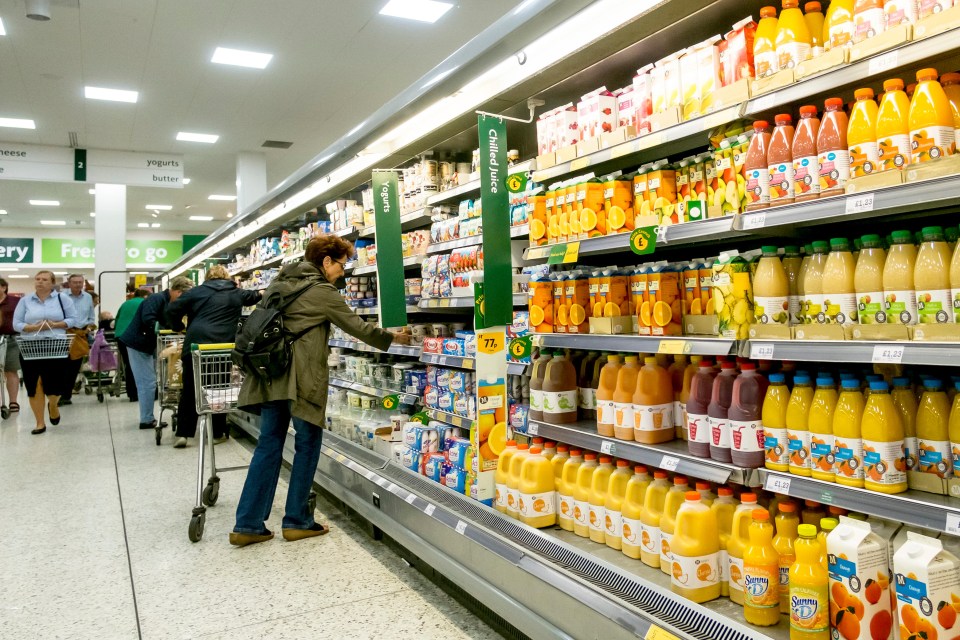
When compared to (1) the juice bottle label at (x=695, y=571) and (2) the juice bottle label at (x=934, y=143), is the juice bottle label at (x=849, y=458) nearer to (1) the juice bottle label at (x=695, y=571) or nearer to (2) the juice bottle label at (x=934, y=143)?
(1) the juice bottle label at (x=695, y=571)

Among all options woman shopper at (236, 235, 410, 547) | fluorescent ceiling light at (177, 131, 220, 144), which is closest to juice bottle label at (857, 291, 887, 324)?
woman shopper at (236, 235, 410, 547)

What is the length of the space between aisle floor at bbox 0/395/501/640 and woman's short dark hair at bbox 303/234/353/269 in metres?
1.59

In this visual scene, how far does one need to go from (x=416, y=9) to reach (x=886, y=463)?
6.28 m

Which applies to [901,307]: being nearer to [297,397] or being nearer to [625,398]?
[625,398]

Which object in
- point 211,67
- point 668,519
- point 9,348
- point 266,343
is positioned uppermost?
point 211,67

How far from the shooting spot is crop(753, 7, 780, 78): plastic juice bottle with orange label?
193 centimetres

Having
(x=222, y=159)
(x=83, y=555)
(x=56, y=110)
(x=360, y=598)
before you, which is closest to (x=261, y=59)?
(x=56, y=110)

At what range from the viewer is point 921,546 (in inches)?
58.2

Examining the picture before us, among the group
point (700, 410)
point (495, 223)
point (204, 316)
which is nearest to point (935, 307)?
point (700, 410)

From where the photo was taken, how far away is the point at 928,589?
1.42 m

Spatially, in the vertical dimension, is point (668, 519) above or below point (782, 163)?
below

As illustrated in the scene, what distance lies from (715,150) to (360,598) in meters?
2.35

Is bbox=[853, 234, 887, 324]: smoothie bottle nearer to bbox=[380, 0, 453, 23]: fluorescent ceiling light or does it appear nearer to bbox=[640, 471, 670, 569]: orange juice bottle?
bbox=[640, 471, 670, 569]: orange juice bottle

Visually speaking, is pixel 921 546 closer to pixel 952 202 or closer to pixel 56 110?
pixel 952 202
